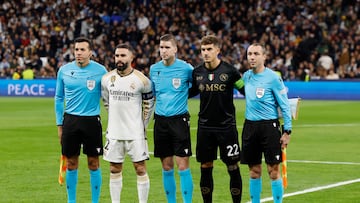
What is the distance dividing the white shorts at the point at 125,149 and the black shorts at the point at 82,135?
68cm

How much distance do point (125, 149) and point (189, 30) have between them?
34.3m

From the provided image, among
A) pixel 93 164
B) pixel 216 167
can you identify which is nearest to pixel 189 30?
pixel 216 167

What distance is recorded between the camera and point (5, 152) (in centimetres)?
1988

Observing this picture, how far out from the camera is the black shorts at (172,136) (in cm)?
1250

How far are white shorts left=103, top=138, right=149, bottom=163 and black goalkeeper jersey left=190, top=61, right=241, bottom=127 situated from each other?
3.28 ft

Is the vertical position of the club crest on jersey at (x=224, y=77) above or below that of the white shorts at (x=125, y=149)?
above

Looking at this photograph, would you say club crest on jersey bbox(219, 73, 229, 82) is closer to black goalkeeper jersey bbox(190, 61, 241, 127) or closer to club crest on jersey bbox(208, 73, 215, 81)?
black goalkeeper jersey bbox(190, 61, 241, 127)

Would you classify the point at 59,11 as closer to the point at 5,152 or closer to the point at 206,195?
the point at 5,152

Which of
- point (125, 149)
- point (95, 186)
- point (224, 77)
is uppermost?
point (224, 77)

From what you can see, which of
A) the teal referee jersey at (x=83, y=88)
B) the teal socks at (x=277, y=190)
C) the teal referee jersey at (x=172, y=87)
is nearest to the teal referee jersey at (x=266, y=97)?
the teal socks at (x=277, y=190)

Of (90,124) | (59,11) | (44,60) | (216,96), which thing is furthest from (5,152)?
(59,11)

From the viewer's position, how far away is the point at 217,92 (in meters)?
12.4

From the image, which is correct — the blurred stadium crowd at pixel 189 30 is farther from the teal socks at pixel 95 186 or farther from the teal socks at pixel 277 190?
the teal socks at pixel 95 186

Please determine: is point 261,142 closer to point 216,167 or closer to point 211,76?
point 211,76
